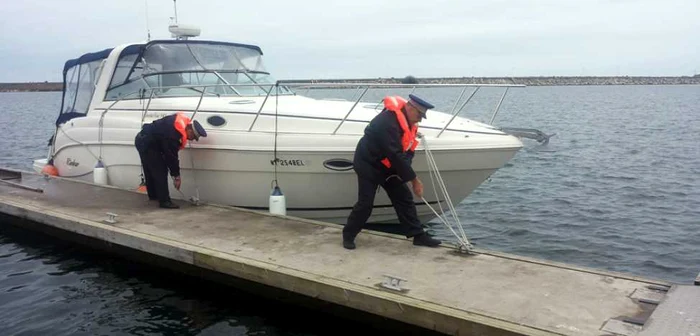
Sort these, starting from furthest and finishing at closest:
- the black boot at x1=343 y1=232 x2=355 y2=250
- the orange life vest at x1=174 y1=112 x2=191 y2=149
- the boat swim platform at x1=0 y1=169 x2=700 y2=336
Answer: the orange life vest at x1=174 y1=112 x2=191 y2=149
the black boot at x1=343 y1=232 x2=355 y2=250
the boat swim platform at x1=0 y1=169 x2=700 y2=336

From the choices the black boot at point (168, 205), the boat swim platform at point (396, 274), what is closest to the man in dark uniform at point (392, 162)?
the boat swim platform at point (396, 274)

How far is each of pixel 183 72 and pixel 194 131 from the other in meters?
1.94

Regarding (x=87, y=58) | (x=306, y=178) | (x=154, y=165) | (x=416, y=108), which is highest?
(x=87, y=58)

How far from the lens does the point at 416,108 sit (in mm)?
5684

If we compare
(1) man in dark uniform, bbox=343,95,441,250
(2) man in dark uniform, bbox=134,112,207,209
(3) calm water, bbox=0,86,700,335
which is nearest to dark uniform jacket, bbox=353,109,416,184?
(1) man in dark uniform, bbox=343,95,441,250

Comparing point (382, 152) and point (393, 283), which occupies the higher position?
point (382, 152)

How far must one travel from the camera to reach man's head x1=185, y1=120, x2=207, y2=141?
7434 mm

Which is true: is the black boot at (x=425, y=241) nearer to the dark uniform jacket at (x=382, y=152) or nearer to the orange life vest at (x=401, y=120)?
the dark uniform jacket at (x=382, y=152)

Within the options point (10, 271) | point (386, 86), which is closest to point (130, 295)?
point (10, 271)

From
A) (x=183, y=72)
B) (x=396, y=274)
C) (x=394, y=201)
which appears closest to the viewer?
(x=396, y=274)

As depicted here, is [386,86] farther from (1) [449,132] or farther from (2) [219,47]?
(2) [219,47]

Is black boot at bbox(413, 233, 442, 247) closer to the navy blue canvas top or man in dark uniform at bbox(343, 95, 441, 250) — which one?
man in dark uniform at bbox(343, 95, 441, 250)

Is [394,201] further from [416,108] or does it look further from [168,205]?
[168,205]

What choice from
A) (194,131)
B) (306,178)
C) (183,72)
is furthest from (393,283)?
(183,72)
